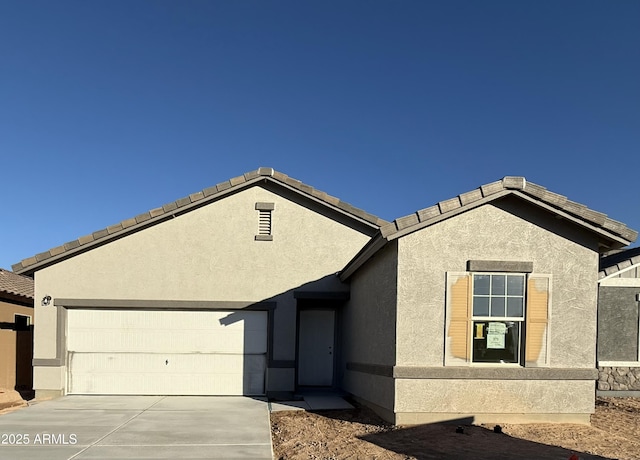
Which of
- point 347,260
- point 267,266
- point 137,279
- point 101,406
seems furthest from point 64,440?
point 347,260

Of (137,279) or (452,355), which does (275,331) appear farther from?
(452,355)

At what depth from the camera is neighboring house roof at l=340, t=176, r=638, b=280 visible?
846cm

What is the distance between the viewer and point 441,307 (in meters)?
8.57

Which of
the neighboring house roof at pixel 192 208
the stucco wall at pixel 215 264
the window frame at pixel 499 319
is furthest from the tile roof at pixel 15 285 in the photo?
the window frame at pixel 499 319

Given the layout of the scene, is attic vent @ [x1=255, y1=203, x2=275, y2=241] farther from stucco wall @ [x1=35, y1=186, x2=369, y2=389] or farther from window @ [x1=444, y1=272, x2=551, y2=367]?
window @ [x1=444, y1=272, x2=551, y2=367]

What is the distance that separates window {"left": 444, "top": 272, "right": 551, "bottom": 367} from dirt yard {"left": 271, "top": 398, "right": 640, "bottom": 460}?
1193 millimetres

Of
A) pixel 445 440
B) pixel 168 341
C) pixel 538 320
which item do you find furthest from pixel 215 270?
pixel 538 320

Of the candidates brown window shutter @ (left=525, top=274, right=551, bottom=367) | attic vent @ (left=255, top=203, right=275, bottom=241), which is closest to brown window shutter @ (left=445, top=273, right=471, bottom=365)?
brown window shutter @ (left=525, top=274, right=551, bottom=367)

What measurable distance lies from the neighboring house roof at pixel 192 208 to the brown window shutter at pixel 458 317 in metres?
4.52

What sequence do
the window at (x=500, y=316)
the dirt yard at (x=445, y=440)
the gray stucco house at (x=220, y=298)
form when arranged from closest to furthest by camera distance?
the dirt yard at (x=445, y=440) < the window at (x=500, y=316) < the gray stucco house at (x=220, y=298)

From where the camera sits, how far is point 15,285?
51.6ft

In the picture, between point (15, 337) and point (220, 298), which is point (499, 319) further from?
point (15, 337)

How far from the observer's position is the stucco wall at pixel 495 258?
8445mm

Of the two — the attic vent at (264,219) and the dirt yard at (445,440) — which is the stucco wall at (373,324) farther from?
the attic vent at (264,219)
